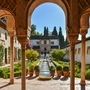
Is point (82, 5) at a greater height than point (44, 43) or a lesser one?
lesser

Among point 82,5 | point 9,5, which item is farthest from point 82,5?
point 9,5

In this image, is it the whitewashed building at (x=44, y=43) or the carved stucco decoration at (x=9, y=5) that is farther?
the whitewashed building at (x=44, y=43)

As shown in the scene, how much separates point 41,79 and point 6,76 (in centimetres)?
277

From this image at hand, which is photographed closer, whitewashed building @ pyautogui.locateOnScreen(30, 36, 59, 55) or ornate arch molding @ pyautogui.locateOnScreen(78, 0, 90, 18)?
ornate arch molding @ pyautogui.locateOnScreen(78, 0, 90, 18)

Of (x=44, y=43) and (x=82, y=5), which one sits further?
(x=44, y=43)

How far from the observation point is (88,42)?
2145cm

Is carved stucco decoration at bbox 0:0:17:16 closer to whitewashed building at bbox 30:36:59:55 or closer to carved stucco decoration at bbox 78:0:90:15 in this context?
carved stucco decoration at bbox 78:0:90:15

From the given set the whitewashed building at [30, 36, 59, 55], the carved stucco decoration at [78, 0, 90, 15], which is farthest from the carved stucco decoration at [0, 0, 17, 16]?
the whitewashed building at [30, 36, 59, 55]

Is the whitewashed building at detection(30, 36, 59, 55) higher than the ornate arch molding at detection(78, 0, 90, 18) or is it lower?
higher

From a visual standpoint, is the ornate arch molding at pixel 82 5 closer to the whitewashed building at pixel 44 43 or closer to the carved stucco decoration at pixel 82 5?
the carved stucco decoration at pixel 82 5

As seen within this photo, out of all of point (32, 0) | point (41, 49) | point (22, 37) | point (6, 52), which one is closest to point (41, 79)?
point (22, 37)

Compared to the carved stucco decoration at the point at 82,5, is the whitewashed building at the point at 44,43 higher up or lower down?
higher up

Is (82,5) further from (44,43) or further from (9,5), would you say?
(44,43)

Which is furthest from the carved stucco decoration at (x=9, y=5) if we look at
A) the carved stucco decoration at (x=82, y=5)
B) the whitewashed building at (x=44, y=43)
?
the whitewashed building at (x=44, y=43)
